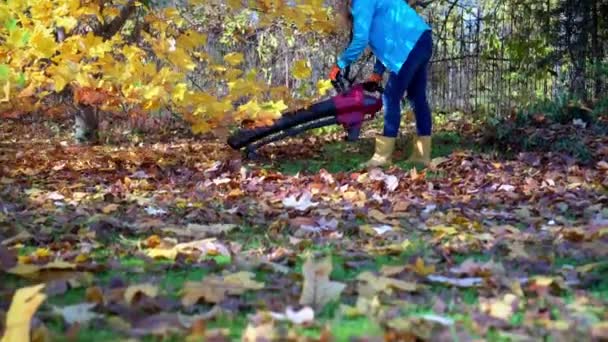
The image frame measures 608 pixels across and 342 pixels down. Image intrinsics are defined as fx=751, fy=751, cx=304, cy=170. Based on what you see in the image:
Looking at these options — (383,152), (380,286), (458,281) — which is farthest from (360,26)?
(380,286)

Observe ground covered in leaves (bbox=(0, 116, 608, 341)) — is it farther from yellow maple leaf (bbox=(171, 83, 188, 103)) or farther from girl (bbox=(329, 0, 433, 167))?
yellow maple leaf (bbox=(171, 83, 188, 103))

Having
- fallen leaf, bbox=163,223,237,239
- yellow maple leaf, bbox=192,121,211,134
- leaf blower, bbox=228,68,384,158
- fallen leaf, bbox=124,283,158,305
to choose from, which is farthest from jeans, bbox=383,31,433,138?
fallen leaf, bbox=124,283,158,305

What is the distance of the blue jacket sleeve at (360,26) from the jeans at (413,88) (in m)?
0.31

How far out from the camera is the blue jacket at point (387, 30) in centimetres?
539

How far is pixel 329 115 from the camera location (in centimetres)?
589

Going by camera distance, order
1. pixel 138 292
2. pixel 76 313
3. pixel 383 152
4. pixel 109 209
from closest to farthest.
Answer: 1. pixel 76 313
2. pixel 138 292
3. pixel 109 209
4. pixel 383 152

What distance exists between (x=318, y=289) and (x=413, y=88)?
12.8 feet

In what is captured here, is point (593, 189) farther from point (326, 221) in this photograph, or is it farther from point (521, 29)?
point (521, 29)

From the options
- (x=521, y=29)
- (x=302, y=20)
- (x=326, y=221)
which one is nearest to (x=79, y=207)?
(x=326, y=221)

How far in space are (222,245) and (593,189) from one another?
2.50 meters

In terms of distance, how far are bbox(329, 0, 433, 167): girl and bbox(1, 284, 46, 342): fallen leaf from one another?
4.02 meters

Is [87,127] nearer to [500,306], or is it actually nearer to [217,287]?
[217,287]

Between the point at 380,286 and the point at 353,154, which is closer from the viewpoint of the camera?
the point at 380,286

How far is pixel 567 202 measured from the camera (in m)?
3.86
